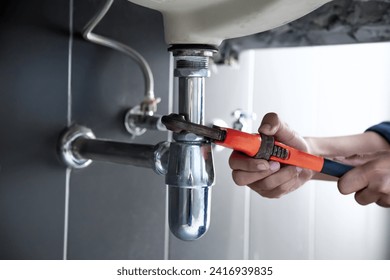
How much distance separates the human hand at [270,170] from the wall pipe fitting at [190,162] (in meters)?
0.06

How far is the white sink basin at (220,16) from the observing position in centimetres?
42

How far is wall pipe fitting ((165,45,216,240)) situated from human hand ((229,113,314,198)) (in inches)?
2.4

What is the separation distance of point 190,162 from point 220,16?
132mm

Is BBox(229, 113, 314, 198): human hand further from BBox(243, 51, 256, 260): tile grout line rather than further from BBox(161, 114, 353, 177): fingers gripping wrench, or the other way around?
BBox(243, 51, 256, 260): tile grout line

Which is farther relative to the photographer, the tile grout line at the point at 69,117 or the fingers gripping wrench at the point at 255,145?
the tile grout line at the point at 69,117

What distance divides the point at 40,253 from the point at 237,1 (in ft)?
1.27

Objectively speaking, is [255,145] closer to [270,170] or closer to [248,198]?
[270,170]

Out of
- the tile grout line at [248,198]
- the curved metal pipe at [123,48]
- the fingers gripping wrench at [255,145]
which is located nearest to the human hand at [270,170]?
the fingers gripping wrench at [255,145]

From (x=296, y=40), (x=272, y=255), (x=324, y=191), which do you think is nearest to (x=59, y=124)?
(x=296, y=40)

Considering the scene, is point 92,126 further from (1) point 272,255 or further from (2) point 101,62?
(1) point 272,255

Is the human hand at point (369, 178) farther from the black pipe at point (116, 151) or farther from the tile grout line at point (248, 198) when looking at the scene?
the tile grout line at point (248, 198)

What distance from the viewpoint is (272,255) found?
3.96 feet

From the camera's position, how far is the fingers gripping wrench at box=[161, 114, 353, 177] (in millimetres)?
449

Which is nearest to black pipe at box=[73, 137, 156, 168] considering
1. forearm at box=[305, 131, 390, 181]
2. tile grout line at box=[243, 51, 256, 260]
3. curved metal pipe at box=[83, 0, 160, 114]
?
curved metal pipe at box=[83, 0, 160, 114]
